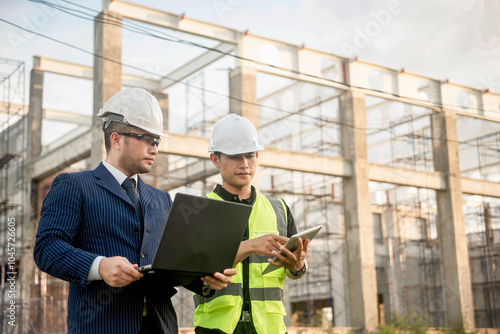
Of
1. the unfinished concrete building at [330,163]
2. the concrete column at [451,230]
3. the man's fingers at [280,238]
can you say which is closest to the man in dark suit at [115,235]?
the man's fingers at [280,238]

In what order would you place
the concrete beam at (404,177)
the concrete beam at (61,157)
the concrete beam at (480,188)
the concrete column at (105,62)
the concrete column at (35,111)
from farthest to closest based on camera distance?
the concrete beam at (480,188) < the concrete beam at (404,177) < the concrete column at (35,111) < the concrete beam at (61,157) < the concrete column at (105,62)

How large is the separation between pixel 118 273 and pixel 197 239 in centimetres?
34

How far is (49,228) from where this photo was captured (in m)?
2.48

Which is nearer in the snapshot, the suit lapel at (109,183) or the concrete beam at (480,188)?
the suit lapel at (109,183)

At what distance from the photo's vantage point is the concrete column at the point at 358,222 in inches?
733

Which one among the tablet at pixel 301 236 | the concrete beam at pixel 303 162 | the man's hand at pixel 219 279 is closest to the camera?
the man's hand at pixel 219 279

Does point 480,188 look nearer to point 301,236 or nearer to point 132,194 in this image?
point 301,236

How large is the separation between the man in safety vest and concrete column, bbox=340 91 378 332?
15.5 meters

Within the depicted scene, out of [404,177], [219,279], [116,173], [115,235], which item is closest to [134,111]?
[116,173]

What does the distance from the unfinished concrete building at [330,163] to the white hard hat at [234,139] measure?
9.64 metres

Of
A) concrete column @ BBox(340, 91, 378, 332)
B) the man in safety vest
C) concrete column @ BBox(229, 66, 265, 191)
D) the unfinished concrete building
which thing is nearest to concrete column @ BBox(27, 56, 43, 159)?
the unfinished concrete building

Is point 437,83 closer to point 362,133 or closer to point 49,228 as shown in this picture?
point 362,133

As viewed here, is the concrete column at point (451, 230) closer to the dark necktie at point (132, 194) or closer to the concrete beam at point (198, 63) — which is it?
the concrete beam at point (198, 63)

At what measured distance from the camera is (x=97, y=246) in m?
2.57
